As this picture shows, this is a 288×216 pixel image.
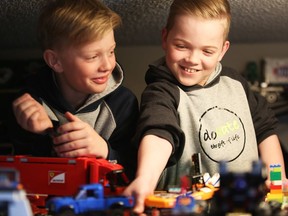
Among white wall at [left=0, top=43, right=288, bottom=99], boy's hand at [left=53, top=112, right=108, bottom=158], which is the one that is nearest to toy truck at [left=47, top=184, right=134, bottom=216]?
boy's hand at [left=53, top=112, right=108, bottom=158]

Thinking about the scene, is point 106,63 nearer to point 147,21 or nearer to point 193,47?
point 193,47

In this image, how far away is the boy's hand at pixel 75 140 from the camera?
1001 millimetres

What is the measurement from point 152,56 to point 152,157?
1059mm

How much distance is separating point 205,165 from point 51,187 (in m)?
0.37

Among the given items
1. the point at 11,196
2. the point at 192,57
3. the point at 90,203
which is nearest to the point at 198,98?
the point at 192,57

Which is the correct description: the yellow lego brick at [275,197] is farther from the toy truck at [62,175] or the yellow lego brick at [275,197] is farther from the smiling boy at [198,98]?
the toy truck at [62,175]

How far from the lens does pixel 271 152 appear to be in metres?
1.27

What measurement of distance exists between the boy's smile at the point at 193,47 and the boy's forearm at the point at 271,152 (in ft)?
0.80

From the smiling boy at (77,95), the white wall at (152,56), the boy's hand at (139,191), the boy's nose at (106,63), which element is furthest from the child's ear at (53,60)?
the white wall at (152,56)

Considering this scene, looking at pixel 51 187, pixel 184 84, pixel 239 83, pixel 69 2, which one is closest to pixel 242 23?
pixel 239 83

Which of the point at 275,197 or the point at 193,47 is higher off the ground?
the point at 193,47

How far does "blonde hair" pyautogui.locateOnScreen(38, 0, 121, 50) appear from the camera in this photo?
1070 millimetres

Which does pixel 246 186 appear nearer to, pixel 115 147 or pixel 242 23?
pixel 115 147

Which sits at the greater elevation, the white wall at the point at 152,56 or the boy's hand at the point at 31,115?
the white wall at the point at 152,56
